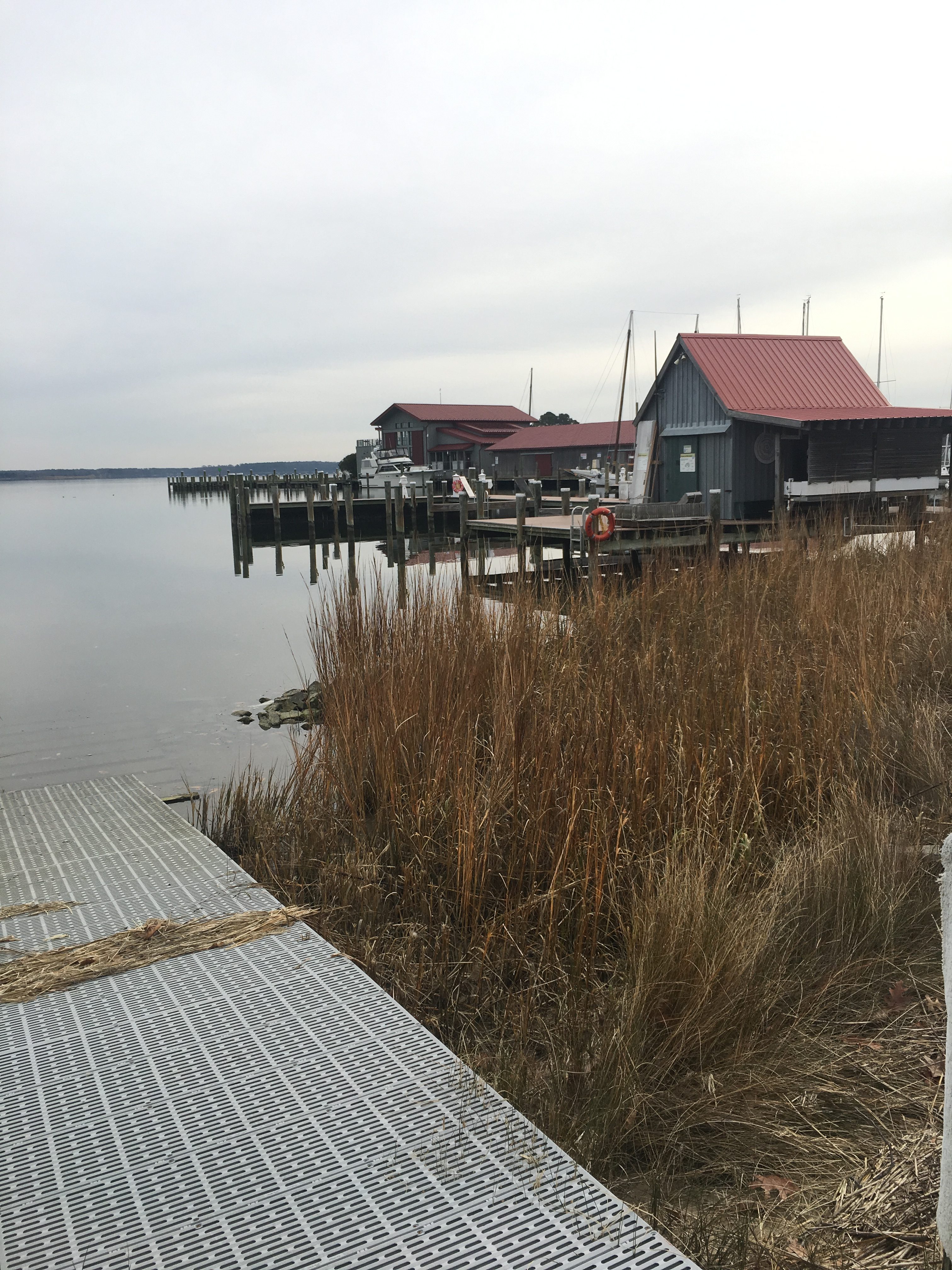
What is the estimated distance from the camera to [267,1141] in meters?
2.28

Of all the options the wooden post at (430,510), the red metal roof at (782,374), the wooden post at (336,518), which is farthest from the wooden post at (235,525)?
the red metal roof at (782,374)

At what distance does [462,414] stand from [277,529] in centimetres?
3021

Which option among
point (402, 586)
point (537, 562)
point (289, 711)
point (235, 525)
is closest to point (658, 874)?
point (402, 586)

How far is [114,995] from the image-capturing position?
2992 mm

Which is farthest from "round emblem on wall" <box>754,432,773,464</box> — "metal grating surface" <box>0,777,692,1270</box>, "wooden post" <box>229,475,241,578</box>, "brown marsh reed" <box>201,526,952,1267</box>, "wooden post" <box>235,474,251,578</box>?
"metal grating surface" <box>0,777,692,1270</box>

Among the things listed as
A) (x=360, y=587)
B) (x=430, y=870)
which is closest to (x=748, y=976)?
(x=430, y=870)

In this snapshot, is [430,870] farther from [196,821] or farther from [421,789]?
[196,821]

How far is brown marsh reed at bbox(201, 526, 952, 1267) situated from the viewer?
2.57 metres

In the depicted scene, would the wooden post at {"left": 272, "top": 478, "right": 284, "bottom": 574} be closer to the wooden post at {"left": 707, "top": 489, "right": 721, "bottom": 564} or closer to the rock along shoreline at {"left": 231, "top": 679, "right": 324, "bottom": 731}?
the wooden post at {"left": 707, "top": 489, "right": 721, "bottom": 564}

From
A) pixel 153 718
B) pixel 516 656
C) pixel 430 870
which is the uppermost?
pixel 516 656

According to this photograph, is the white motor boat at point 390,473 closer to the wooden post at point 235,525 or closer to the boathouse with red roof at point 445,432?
the boathouse with red roof at point 445,432

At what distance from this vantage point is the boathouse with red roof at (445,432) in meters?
59.0

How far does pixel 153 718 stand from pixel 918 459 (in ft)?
60.0

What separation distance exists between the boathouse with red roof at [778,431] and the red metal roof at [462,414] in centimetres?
3853
